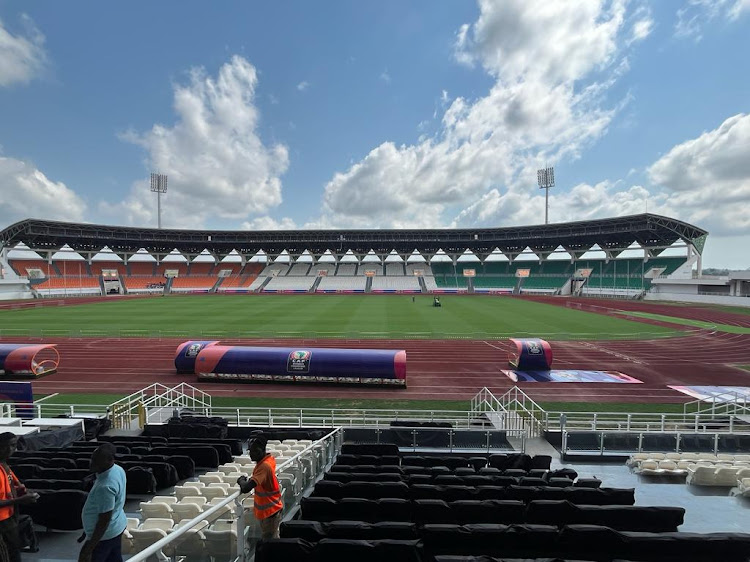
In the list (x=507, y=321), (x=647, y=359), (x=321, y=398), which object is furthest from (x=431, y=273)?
(x=321, y=398)

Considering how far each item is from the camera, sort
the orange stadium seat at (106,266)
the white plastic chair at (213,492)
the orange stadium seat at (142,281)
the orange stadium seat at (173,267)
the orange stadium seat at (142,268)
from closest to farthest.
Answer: the white plastic chair at (213,492) → the orange stadium seat at (106,266) → the orange stadium seat at (142,281) → the orange stadium seat at (142,268) → the orange stadium seat at (173,267)

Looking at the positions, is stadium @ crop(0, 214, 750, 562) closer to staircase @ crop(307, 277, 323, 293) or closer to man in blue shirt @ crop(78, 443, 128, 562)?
man in blue shirt @ crop(78, 443, 128, 562)

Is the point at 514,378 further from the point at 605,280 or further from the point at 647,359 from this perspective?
the point at 605,280

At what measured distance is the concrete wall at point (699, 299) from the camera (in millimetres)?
51669

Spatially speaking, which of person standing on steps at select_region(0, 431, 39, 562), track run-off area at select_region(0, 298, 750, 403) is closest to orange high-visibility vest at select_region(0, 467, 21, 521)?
person standing on steps at select_region(0, 431, 39, 562)

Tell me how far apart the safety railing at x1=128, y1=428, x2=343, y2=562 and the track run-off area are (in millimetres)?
9684

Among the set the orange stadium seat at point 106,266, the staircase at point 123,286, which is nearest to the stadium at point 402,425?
the staircase at point 123,286

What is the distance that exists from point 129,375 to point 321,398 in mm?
11355

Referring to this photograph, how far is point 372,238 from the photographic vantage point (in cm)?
9188

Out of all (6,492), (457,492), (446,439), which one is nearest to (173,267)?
(446,439)

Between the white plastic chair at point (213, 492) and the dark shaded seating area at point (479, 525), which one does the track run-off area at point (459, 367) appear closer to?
the dark shaded seating area at point (479, 525)

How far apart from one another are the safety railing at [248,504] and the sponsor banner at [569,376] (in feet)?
45.0

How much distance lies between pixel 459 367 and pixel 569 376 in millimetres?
5813

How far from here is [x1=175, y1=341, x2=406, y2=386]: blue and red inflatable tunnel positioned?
58.1ft
